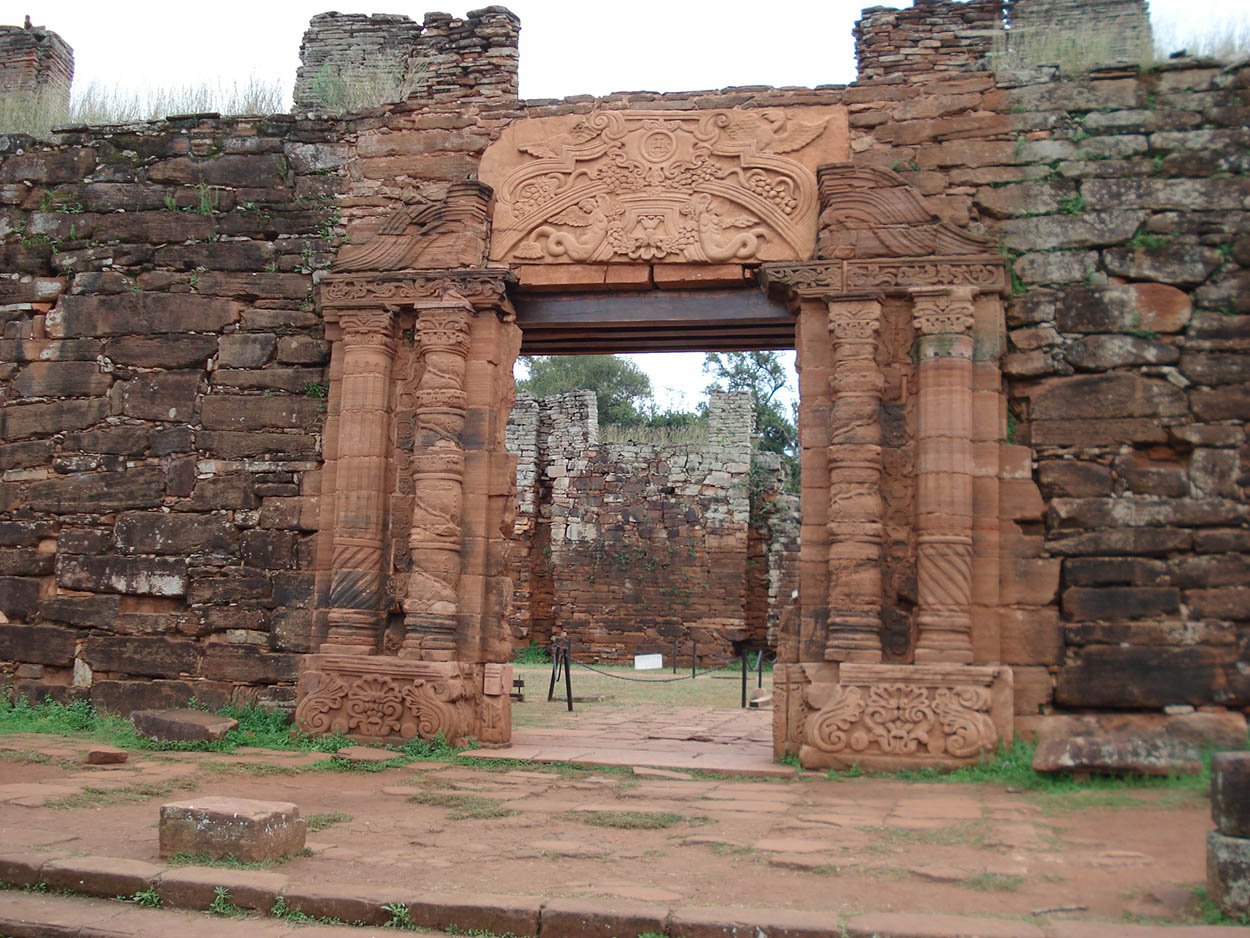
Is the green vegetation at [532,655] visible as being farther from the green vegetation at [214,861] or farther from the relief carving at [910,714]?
the green vegetation at [214,861]

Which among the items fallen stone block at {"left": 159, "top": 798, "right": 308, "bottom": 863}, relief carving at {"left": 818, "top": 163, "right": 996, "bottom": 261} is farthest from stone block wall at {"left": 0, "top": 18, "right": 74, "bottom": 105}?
fallen stone block at {"left": 159, "top": 798, "right": 308, "bottom": 863}

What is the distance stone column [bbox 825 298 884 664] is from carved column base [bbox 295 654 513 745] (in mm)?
2635

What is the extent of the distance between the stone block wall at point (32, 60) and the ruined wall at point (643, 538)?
11718 millimetres

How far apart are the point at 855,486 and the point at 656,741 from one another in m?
2.87

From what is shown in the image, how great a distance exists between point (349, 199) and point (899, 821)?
6809 millimetres

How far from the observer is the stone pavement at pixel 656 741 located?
8.26 metres

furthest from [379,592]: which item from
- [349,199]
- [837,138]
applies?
[837,138]

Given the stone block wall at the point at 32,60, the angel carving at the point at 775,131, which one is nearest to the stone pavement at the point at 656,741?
the angel carving at the point at 775,131

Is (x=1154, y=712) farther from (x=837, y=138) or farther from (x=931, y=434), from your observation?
(x=837, y=138)

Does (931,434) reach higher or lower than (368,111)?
lower

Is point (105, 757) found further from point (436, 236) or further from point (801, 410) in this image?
point (801, 410)

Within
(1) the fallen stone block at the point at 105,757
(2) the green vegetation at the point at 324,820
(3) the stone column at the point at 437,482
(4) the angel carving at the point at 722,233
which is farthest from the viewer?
(4) the angel carving at the point at 722,233

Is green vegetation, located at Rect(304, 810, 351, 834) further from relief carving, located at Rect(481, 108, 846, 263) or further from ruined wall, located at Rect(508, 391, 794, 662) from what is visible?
ruined wall, located at Rect(508, 391, 794, 662)

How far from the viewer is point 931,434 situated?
8.34m
